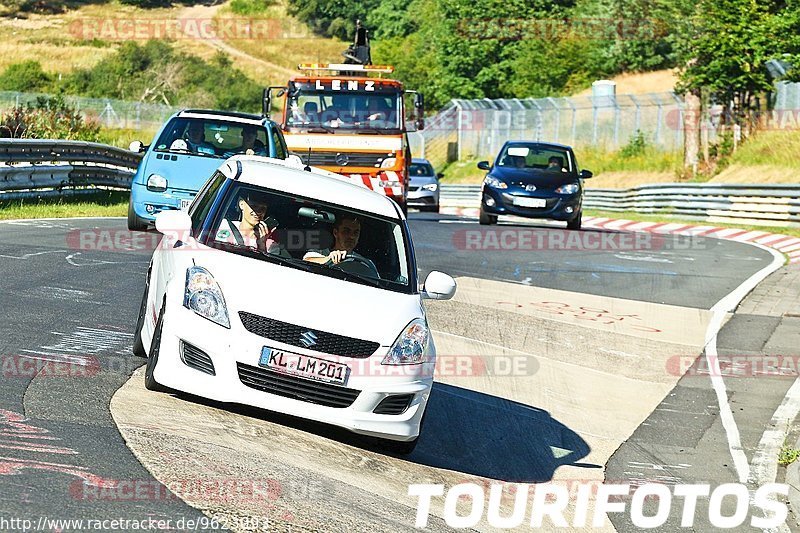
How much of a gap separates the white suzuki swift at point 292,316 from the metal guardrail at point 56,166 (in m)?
12.9

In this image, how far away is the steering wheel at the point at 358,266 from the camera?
812 cm

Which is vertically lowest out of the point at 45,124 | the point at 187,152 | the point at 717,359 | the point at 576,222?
the point at 576,222

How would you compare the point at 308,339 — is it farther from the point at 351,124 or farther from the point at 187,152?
the point at 351,124

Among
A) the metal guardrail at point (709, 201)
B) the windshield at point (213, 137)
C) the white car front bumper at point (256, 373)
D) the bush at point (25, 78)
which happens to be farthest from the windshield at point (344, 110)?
the bush at point (25, 78)

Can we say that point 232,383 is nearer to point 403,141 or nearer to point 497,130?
point 403,141

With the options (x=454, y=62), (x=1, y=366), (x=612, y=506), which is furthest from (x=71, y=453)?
(x=454, y=62)

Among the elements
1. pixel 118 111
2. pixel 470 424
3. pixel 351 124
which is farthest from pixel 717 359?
pixel 118 111

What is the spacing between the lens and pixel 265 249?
320 inches

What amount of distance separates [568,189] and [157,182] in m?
10.4

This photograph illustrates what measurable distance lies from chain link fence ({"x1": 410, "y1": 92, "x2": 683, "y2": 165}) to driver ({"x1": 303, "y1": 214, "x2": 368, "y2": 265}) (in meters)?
38.1

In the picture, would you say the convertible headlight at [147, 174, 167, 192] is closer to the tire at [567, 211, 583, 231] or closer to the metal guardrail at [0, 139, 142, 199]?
the metal guardrail at [0, 139, 142, 199]

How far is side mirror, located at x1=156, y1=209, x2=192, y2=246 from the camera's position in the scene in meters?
8.10

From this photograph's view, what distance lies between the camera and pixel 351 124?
74.3 feet

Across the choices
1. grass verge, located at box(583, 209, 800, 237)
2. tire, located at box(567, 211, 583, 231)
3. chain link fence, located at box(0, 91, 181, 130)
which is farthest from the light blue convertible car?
chain link fence, located at box(0, 91, 181, 130)
